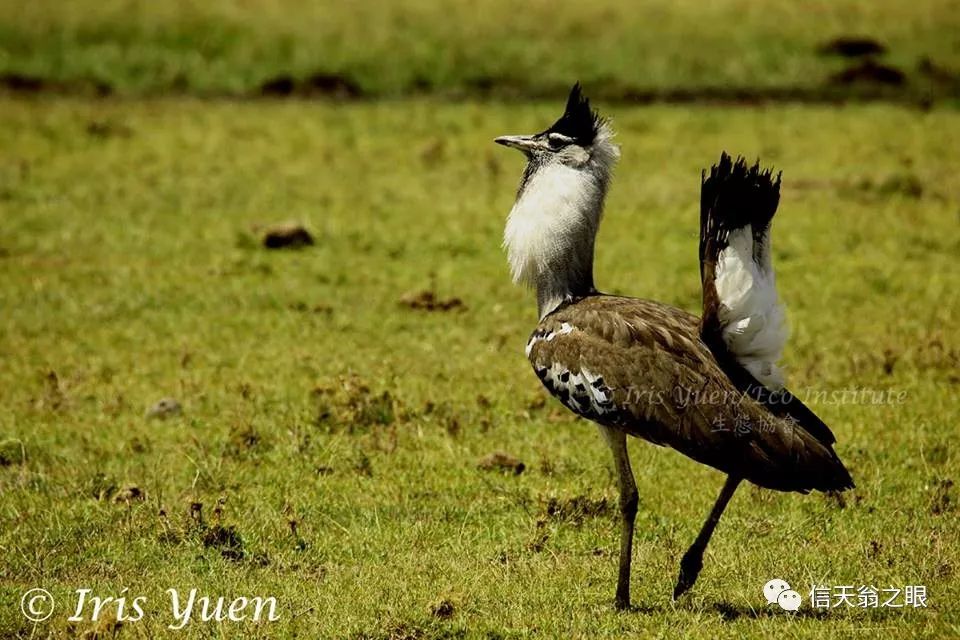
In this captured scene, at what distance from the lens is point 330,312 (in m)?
11.5

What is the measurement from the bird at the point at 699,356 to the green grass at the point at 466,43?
1745cm

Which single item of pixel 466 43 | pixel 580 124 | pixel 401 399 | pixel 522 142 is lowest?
pixel 401 399

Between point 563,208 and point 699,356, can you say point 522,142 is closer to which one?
point 563,208

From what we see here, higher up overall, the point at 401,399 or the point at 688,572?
the point at 688,572

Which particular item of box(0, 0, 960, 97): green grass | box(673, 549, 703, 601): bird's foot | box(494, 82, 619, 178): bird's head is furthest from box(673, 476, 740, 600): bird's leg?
box(0, 0, 960, 97): green grass

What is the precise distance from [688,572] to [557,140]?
219 cm

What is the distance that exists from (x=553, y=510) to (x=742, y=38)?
19.9m

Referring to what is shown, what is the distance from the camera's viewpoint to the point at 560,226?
647 cm

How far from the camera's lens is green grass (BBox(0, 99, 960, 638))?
6230 mm

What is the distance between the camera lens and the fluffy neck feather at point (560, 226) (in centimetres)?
646

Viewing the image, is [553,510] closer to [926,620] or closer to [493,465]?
[493,465]

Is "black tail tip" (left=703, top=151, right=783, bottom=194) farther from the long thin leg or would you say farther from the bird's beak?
the bird's beak

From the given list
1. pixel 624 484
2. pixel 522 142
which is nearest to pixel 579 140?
pixel 522 142

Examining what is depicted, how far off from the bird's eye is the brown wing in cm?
82
